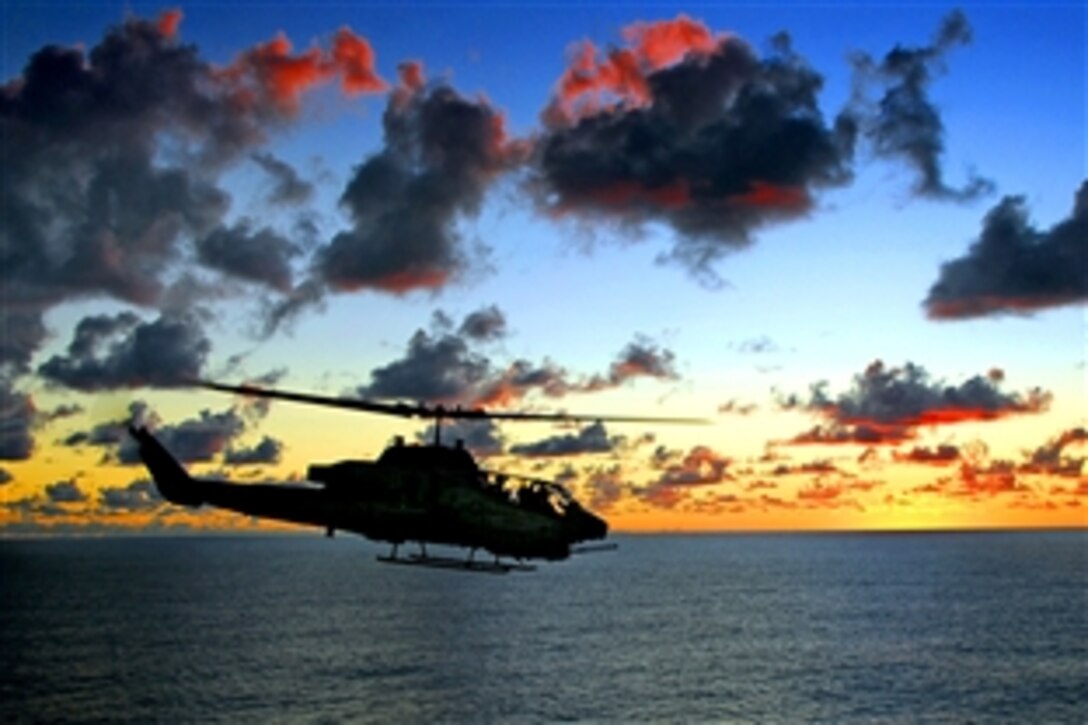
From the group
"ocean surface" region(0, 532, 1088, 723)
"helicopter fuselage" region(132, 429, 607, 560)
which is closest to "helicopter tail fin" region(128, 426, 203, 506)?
"helicopter fuselage" region(132, 429, 607, 560)

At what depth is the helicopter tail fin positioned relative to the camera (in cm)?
4056

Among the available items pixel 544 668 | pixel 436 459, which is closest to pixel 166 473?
pixel 436 459

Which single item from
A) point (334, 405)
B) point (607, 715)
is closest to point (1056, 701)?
point (607, 715)

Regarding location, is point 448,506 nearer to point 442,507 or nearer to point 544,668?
point 442,507

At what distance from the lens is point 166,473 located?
136 feet

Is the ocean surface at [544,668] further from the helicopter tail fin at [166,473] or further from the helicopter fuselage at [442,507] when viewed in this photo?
the helicopter fuselage at [442,507]

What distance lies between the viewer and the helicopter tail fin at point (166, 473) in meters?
40.6

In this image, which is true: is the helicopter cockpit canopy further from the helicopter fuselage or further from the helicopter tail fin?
the helicopter tail fin

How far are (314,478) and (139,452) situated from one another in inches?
404

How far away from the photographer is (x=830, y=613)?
199625mm

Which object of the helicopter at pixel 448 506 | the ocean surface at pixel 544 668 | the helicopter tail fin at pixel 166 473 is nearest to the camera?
the helicopter at pixel 448 506

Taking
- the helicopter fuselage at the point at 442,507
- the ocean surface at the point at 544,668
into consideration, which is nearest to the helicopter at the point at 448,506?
the helicopter fuselage at the point at 442,507

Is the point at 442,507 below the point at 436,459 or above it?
below

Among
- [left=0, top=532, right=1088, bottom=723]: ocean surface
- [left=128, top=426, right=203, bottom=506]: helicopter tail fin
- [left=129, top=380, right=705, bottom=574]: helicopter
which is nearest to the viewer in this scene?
[left=129, top=380, right=705, bottom=574]: helicopter
